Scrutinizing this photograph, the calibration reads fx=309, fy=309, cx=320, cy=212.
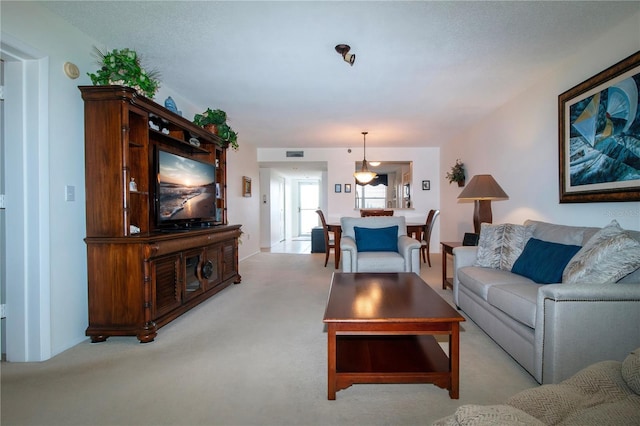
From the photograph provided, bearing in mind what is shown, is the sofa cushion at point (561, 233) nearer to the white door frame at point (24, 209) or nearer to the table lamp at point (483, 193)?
the table lamp at point (483, 193)

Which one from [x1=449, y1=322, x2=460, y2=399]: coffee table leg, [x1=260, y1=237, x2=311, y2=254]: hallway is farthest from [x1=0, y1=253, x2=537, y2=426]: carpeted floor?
[x1=260, y1=237, x2=311, y2=254]: hallway

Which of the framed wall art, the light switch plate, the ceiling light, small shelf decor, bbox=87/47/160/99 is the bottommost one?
the light switch plate

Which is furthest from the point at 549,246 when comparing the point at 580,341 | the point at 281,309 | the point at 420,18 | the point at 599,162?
the point at 281,309

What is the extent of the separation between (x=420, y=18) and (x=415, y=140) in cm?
421

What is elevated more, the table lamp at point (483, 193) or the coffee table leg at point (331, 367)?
the table lamp at point (483, 193)

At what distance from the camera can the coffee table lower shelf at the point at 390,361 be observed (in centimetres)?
163

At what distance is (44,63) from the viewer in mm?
2111

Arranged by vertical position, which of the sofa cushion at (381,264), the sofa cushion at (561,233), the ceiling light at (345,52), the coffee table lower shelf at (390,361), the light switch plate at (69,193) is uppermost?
the ceiling light at (345,52)

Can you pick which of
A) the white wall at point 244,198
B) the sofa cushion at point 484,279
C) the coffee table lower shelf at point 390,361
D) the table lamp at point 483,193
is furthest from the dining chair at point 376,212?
the coffee table lower shelf at point 390,361

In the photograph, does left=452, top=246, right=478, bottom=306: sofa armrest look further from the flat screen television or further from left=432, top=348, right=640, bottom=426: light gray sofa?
the flat screen television

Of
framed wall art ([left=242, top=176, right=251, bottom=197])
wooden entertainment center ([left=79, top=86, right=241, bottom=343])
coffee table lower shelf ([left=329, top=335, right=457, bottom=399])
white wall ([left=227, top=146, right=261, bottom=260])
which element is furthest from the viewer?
framed wall art ([left=242, top=176, right=251, bottom=197])

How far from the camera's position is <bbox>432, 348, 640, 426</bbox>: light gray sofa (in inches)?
29.0

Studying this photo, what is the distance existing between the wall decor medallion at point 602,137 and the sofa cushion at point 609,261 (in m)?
0.70

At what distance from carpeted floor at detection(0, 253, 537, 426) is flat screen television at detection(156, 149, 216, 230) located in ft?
3.35
